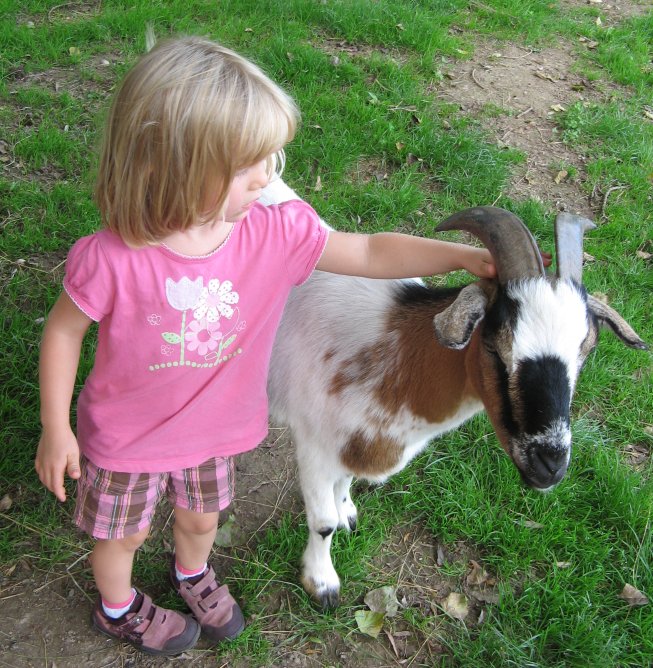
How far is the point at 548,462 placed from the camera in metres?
1.95

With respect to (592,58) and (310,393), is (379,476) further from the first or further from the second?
(592,58)

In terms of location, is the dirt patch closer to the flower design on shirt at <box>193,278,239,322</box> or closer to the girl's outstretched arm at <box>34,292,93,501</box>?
the flower design on shirt at <box>193,278,239,322</box>

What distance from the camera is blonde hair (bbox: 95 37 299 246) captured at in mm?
1601

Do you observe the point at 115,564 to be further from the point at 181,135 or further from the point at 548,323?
the point at 548,323

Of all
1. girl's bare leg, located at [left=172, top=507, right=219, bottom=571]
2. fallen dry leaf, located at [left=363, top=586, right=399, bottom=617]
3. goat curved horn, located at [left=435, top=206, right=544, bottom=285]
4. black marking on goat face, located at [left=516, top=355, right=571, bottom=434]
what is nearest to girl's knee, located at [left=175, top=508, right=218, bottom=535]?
girl's bare leg, located at [left=172, top=507, right=219, bottom=571]

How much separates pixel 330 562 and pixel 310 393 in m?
0.71

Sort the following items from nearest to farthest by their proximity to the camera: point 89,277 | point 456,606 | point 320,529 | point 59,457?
point 89,277 < point 59,457 < point 320,529 < point 456,606

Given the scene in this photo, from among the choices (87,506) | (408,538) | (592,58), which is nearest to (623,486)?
(408,538)

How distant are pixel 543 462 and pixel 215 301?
3.49 feet

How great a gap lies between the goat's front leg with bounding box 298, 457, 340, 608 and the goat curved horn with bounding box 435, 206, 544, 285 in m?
1.00

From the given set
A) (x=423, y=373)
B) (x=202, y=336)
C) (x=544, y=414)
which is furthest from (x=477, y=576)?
(x=202, y=336)

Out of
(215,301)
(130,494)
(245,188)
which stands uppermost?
(245,188)

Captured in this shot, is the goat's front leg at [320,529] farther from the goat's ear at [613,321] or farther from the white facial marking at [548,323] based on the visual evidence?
the goat's ear at [613,321]

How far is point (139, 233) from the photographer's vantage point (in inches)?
66.4
